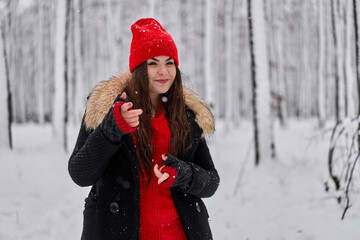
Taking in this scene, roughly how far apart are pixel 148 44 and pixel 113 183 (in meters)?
0.85

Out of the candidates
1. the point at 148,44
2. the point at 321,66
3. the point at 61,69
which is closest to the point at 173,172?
the point at 148,44

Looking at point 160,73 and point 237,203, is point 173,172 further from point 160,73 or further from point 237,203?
point 237,203

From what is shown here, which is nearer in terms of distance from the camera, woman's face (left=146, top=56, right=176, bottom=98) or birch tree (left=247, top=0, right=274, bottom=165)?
woman's face (left=146, top=56, right=176, bottom=98)

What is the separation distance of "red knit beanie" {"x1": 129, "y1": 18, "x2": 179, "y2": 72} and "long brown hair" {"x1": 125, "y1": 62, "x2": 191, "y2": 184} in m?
0.06

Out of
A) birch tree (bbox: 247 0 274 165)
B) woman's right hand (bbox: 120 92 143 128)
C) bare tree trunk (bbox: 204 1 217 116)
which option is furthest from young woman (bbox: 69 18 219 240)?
bare tree trunk (bbox: 204 1 217 116)

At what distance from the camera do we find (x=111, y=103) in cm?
176

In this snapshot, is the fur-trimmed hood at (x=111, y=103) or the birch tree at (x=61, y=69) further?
the birch tree at (x=61, y=69)

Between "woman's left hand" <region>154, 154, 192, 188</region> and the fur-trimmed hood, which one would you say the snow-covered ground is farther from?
"woman's left hand" <region>154, 154, 192, 188</region>

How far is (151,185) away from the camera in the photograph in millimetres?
1737

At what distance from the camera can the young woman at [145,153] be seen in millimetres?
1557

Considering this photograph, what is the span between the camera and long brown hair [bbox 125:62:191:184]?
174 centimetres

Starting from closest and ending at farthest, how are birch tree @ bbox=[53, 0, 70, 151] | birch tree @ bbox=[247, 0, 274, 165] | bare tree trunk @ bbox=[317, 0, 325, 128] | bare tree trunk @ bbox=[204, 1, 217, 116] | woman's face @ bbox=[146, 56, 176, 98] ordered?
woman's face @ bbox=[146, 56, 176, 98]
birch tree @ bbox=[247, 0, 274, 165]
birch tree @ bbox=[53, 0, 70, 151]
bare tree trunk @ bbox=[204, 1, 217, 116]
bare tree trunk @ bbox=[317, 0, 325, 128]

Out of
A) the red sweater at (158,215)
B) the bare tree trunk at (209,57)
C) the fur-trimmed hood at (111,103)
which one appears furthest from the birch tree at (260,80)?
the red sweater at (158,215)

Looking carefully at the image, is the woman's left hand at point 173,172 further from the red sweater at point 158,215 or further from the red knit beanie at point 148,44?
the red knit beanie at point 148,44
